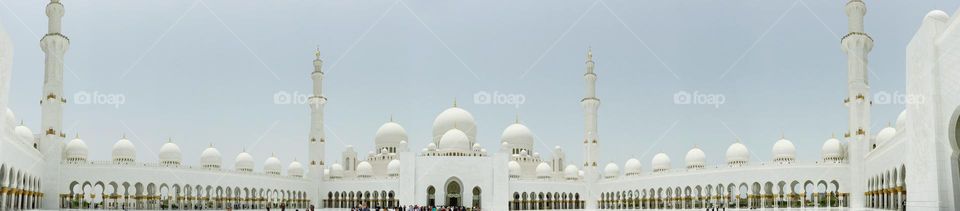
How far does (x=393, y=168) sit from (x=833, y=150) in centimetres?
2255

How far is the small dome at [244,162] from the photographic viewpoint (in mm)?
45094

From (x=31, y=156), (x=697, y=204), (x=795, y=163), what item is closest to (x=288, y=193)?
(x=31, y=156)

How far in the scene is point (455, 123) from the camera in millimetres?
47781

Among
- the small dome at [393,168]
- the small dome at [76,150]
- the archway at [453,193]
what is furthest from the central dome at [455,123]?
the small dome at [76,150]

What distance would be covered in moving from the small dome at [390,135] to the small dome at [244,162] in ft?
25.3

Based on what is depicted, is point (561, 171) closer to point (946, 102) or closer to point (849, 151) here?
point (849, 151)

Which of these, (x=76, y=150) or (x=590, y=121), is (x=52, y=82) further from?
(x=590, y=121)

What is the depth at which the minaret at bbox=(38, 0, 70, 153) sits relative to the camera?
32.0 metres

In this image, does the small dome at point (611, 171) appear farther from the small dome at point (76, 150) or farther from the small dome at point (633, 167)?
the small dome at point (76, 150)

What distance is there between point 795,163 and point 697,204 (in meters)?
5.95

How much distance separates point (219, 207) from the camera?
39969mm

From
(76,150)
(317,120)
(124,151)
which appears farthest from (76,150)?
(317,120)

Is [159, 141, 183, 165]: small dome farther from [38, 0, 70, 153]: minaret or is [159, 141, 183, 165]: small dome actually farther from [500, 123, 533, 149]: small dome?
[500, 123, 533, 149]: small dome

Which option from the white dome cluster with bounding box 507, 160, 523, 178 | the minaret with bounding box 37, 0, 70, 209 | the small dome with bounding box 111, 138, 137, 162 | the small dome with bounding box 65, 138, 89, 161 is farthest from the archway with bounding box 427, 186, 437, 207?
the minaret with bounding box 37, 0, 70, 209
